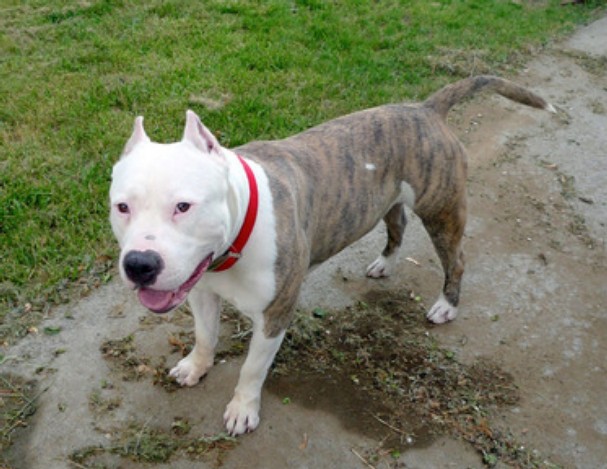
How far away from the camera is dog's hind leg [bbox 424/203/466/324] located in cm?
377

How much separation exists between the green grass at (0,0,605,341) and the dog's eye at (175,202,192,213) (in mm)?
1930

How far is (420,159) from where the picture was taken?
3.48 metres

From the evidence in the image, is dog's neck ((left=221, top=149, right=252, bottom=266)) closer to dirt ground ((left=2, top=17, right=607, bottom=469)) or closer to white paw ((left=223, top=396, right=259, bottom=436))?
white paw ((left=223, top=396, right=259, bottom=436))

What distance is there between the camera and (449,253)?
12.9 feet

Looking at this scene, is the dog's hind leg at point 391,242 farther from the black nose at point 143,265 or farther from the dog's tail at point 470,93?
the black nose at point 143,265

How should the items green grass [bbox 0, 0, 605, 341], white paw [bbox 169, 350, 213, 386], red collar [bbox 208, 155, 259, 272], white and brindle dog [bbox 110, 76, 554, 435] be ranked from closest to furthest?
1. white and brindle dog [bbox 110, 76, 554, 435]
2. red collar [bbox 208, 155, 259, 272]
3. white paw [bbox 169, 350, 213, 386]
4. green grass [bbox 0, 0, 605, 341]

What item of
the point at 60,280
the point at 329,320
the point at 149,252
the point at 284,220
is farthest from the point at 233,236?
the point at 60,280

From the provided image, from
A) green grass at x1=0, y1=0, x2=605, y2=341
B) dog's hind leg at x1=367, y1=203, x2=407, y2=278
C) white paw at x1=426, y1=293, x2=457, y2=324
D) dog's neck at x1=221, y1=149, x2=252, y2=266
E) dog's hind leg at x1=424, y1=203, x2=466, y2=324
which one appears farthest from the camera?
green grass at x1=0, y1=0, x2=605, y2=341

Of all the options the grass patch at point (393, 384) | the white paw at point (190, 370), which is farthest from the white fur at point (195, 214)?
the grass patch at point (393, 384)

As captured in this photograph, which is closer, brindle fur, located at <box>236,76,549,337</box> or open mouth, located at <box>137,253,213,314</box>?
open mouth, located at <box>137,253,213,314</box>

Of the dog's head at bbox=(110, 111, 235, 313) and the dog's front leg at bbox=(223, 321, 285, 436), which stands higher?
the dog's head at bbox=(110, 111, 235, 313)

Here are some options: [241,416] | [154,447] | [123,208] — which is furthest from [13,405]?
[123,208]

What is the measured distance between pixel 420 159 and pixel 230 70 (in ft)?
11.2

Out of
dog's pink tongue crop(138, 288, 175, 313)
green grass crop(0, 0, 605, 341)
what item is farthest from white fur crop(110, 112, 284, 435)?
green grass crop(0, 0, 605, 341)
